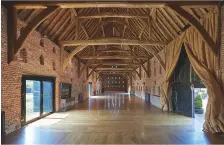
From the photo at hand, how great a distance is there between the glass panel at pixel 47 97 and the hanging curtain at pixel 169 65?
6257mm

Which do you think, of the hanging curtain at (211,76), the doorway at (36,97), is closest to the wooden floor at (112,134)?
the hanging curtain at (211,76)

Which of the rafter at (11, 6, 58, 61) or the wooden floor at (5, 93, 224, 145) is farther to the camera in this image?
the rafter at (11, 6, 58, 61)

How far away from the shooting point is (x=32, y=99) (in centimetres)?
918

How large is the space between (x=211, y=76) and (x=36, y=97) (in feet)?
23.0

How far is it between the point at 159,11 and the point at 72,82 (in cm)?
863

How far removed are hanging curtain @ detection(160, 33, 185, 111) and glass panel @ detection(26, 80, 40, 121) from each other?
262 inches

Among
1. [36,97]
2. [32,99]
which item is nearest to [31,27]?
[32,99]

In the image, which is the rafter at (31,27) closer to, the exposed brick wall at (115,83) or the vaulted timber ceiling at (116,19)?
the vaulted timber ceiling at (116,19)

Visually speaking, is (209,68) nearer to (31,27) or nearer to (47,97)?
(31,27)

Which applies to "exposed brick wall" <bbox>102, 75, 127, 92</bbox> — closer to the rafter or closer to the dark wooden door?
the dark wooden door

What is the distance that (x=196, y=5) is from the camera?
690 cm

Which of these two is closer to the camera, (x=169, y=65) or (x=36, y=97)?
(x=36, y=97)

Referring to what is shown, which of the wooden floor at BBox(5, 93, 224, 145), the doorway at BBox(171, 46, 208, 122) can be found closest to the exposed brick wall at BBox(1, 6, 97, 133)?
the wooden floor at BBox(5, 93, 224, 145)

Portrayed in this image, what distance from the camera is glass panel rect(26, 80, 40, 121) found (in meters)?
8.57
